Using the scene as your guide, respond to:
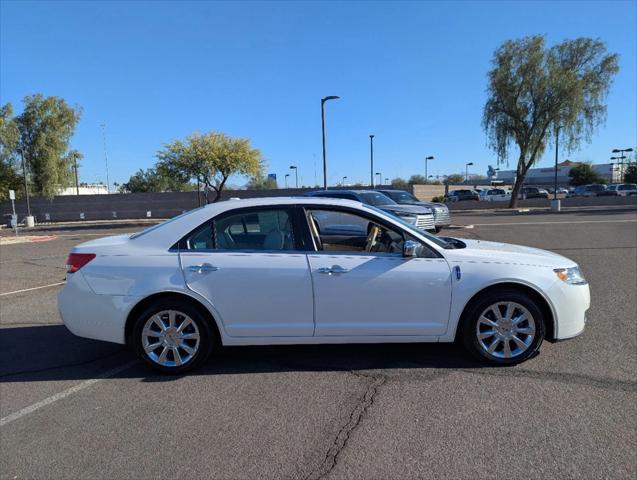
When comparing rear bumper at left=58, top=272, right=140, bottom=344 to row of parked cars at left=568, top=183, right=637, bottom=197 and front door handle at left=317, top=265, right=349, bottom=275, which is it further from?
row of parked cars at left=568, top=183, right=637, bottom=197

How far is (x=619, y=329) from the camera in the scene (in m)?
5.30

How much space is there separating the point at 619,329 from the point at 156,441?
492 centimetres

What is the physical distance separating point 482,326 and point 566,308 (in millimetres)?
766

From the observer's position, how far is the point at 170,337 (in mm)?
4289

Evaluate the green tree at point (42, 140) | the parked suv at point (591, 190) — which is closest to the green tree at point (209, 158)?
the green tree at point (42, 140)

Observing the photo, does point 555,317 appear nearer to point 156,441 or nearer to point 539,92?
point 156,441

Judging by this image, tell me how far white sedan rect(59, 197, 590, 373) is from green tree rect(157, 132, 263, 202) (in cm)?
3029

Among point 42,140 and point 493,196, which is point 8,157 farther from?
point 493,196

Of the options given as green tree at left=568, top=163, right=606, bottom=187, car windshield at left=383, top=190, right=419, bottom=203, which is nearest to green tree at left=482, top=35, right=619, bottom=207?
car windshield at left=383, top=190, right=419, bottom=203

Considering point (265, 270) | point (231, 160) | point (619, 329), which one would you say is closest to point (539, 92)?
point (231, 160)

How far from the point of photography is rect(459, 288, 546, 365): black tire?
166 inches

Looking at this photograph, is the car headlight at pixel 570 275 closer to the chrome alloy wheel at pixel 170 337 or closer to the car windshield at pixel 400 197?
the chrome alloy wheel at pixel 170 337

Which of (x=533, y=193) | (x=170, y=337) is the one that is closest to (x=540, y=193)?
(x=533, y=193)

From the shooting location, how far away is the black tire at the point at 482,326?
4.23 meters
